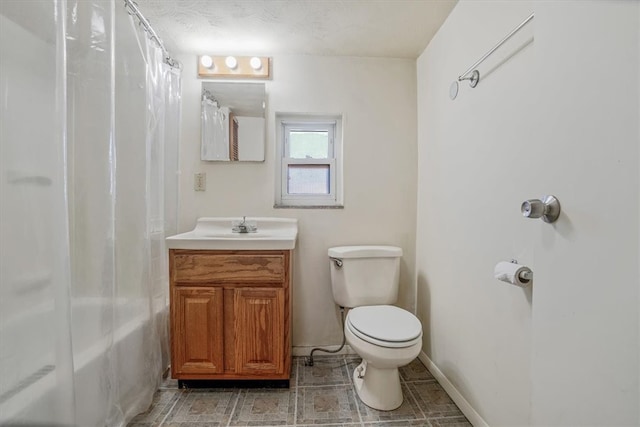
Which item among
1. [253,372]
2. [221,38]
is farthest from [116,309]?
[221,38]

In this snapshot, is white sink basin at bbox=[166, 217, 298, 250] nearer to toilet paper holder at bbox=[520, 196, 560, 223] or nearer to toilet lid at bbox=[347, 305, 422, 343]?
toilet lid at bbox=[347, 305, 422, 343]

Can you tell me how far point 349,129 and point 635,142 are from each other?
1515 millimetres

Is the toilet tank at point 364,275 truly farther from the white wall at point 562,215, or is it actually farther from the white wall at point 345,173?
the white wall at point 562,215

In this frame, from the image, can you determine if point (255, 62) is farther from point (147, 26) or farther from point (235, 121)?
point (147, 26)

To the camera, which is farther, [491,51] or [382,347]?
[382,347]

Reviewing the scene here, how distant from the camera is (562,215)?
0.54 m

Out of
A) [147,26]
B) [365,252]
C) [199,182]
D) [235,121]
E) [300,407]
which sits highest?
[147,26]

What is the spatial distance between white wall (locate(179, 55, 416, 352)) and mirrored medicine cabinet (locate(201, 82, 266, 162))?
0.19 ft

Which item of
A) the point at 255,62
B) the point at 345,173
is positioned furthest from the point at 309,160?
the point at 255,62

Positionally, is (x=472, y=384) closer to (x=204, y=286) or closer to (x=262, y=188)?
(x=204, y=286)

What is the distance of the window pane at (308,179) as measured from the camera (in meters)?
1.93

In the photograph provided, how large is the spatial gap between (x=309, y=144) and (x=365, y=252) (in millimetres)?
898

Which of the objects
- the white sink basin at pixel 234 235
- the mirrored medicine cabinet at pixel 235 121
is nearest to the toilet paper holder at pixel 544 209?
the white sink basin at pixel 234 235

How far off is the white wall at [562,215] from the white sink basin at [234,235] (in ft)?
3.21
